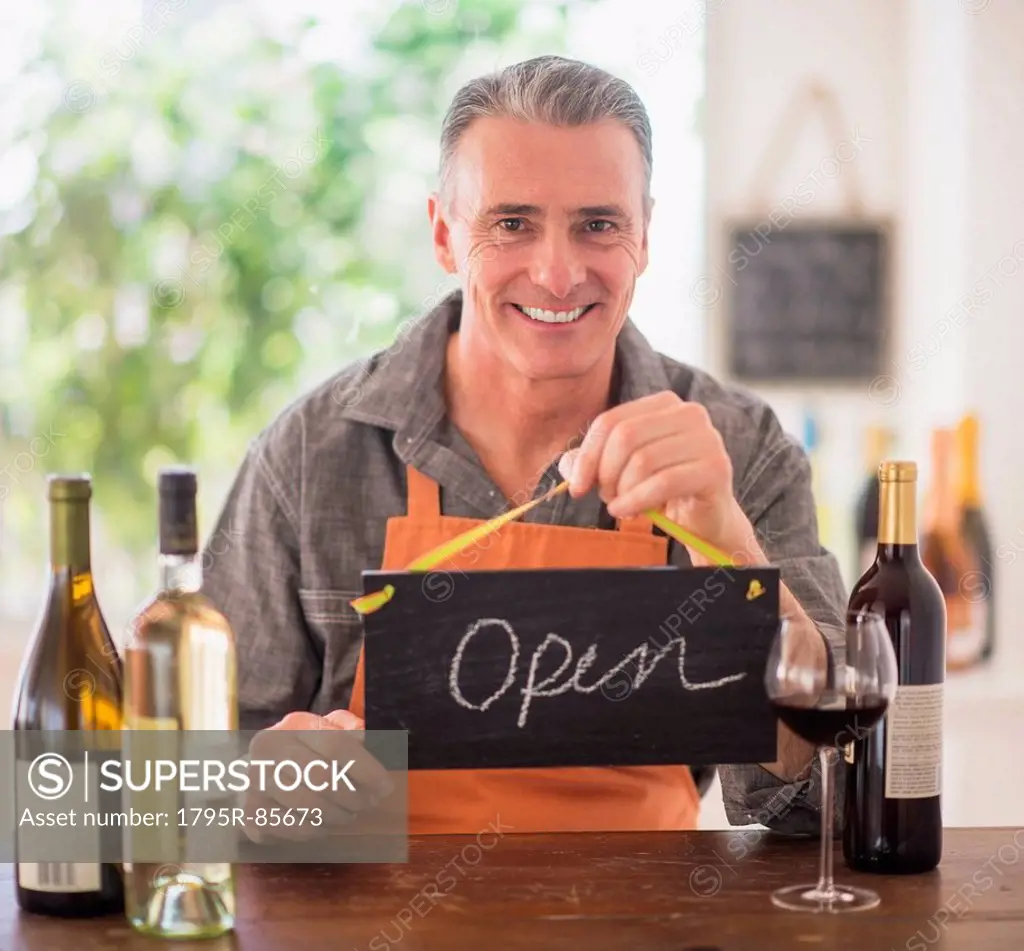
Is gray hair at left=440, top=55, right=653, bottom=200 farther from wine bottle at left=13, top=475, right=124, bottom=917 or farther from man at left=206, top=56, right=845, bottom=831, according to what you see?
wine bottle at left=13, top=475, right=124, bottom=917

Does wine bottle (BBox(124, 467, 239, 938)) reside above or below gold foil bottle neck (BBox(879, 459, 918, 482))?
below

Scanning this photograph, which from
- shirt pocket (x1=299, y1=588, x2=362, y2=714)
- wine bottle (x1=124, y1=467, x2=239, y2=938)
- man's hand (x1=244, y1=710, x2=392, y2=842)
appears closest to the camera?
wine bottle (x1=124, y1=467, x2=239, y2=938)

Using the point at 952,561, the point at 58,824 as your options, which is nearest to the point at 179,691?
the point at 58,824

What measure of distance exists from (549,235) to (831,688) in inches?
29.0

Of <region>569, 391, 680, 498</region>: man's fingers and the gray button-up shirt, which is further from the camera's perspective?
the gray button-up shirt

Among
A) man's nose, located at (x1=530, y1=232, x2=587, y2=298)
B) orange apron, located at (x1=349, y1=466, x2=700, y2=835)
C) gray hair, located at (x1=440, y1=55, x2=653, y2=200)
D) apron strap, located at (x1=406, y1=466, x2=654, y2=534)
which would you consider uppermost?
gray hair, located at (x1=440, y1=55, x2=653, y2=200)

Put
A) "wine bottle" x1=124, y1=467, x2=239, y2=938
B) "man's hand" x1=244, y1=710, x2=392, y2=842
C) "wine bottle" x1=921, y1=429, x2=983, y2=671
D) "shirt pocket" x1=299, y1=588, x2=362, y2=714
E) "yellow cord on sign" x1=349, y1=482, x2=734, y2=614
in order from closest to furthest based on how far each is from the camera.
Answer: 1. "wine bottle" x1=124, y1=467, x2=239, y2=938
2. "yellow cord on sign" x1=349, y1=482, x2=734, y2=614
3. "man's hand" x1=244, y1=710, x2=392, y2=842
4. "shirt pocket" x1=299, y1=588, x2=362, y2=714
5. "wine bottle" x1=921, y1=429, x2=983, y2=671

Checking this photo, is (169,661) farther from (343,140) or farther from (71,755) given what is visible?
(343,140)

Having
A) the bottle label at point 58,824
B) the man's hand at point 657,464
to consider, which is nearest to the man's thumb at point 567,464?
the man's hand at point 657,464

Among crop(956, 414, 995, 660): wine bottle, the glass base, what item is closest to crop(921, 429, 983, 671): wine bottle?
crop(956, 414, 995, 660): wine bottle

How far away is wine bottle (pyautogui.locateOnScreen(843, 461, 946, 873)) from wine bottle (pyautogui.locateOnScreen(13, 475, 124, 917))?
0.64m

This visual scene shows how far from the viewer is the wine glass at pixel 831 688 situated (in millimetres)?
1095

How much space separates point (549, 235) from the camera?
1.63 m

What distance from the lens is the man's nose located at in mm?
1618
